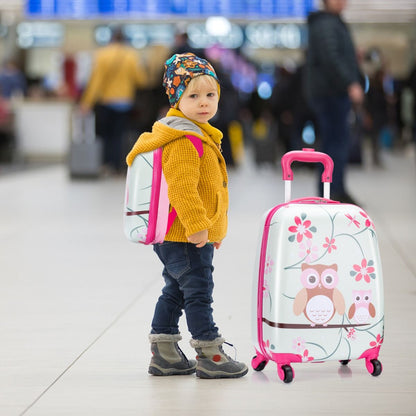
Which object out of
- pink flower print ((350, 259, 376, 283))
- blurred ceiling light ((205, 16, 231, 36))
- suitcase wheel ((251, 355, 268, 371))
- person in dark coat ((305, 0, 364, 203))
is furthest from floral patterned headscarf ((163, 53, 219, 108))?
blurred ceiling light ((205, 16, 231, 36))

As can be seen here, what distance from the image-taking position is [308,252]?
2682mm

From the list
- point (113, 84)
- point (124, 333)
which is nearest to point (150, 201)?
point (124, 333)

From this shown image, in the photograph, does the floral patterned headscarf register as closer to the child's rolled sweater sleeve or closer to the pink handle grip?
the child's rolled sweater sleeve

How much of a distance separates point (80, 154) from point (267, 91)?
584 centimetres

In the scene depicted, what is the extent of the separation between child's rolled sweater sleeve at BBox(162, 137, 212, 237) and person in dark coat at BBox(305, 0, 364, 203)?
4776 millimetres

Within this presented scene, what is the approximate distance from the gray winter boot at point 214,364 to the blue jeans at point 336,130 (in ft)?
15.8

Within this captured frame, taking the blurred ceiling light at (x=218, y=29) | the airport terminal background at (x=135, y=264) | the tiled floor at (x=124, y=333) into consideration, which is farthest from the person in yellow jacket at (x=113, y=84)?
the blurred ceiling light at (x=218, y=29)

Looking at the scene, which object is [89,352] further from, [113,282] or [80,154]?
[80,154]

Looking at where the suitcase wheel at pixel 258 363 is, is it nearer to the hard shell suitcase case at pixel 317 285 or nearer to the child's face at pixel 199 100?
the hard shell suitcase case at pixel 317 285

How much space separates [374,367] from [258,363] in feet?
1.11

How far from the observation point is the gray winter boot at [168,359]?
2.83m

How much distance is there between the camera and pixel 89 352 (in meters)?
3.14

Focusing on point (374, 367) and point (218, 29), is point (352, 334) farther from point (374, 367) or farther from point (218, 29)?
point (218, 29)

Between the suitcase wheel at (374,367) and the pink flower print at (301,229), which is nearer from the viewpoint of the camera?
the pink flower print at (301,229)
